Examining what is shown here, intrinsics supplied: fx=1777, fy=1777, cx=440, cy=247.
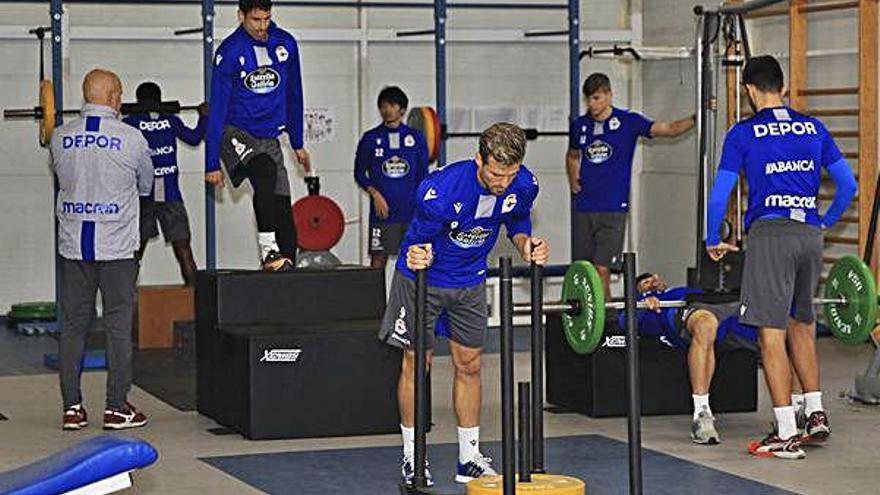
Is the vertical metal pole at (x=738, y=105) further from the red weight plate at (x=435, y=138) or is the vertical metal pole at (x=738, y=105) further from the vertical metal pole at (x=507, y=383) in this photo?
the vertical metal pole at (x=507, y=383)

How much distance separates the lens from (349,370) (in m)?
6.79

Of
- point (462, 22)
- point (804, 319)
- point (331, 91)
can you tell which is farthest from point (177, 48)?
point (804, 319)

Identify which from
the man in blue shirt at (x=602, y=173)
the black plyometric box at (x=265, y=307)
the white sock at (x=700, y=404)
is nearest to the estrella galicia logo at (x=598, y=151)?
the man in blue shirt at (x=602, y=173)

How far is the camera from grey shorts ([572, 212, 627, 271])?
983 cm

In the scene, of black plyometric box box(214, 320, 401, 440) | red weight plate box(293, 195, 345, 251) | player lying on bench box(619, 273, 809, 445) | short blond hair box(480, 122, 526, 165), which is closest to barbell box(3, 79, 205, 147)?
red weight plate box(293, 195, 345, 251)

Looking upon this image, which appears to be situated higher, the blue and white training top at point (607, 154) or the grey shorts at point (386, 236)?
the blue and white training top at point (607, 154)

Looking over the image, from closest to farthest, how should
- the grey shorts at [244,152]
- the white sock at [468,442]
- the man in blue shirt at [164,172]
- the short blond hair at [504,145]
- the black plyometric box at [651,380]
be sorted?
the short blond hair at [504,145], the white sock at [468,442], the black plyometric box at [651,380], the grey shorts at [244,152], the man in blue shirt at [164,172]

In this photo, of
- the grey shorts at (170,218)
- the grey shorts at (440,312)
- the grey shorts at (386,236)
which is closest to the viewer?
the grey shorts at (440,312)

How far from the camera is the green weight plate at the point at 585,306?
20.3ft

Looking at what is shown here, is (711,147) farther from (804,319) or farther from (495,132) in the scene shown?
(495,132)

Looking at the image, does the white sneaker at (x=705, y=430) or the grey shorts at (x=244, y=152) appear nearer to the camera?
the white sneaker at (x=705, y=430)

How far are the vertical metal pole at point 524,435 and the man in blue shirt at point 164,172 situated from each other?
511cm

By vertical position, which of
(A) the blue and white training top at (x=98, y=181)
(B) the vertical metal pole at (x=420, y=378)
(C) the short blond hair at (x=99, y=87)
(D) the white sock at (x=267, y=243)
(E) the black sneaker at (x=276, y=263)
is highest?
(C) the short blond hair at (x=99, y=87)

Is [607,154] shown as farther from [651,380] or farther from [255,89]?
[255,89]
